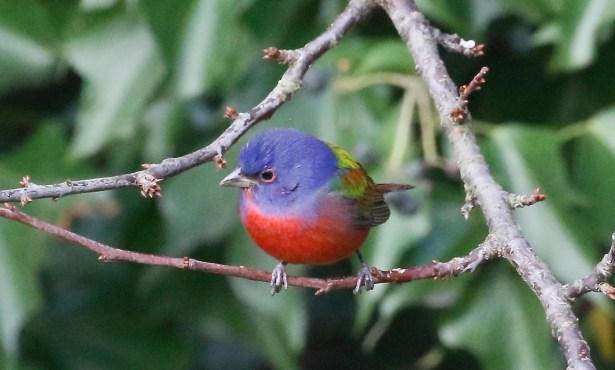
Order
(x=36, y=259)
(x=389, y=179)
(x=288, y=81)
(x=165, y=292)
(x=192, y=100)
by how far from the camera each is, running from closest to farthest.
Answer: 1. (x=288, y=81)
2. (x=389, y=179)
3. (x=36, y=259)
4. (x=192, y=100)
5. (x=165, y=292)

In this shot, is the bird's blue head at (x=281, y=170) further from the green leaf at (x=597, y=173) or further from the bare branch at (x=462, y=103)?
the green leaf at (x=597, y=173)

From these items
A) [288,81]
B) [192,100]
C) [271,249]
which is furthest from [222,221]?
[288,81]

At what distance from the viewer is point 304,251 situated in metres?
2.32

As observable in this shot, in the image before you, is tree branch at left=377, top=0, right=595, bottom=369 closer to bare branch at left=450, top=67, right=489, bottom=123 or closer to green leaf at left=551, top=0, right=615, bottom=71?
bare branch at left=450, top=67, right=489, bottom=123

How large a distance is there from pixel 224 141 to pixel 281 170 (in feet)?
2.63

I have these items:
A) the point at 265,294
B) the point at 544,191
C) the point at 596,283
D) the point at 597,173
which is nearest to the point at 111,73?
the point at 265,294

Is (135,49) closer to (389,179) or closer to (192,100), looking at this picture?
(192,100)

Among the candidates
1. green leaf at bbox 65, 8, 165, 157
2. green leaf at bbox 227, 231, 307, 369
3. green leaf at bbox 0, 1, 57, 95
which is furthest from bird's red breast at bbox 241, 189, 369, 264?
green leaf at bbox 0, 1, 57, 95

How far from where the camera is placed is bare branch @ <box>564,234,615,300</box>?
1.54 metres

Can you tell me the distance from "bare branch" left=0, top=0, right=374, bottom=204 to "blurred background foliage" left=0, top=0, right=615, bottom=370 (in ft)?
2.35

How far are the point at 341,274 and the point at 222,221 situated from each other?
0.75m

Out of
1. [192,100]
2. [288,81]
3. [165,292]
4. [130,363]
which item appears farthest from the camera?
[130,363]

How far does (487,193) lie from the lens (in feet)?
5.98

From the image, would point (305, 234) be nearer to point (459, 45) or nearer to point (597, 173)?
point (459, 45)
